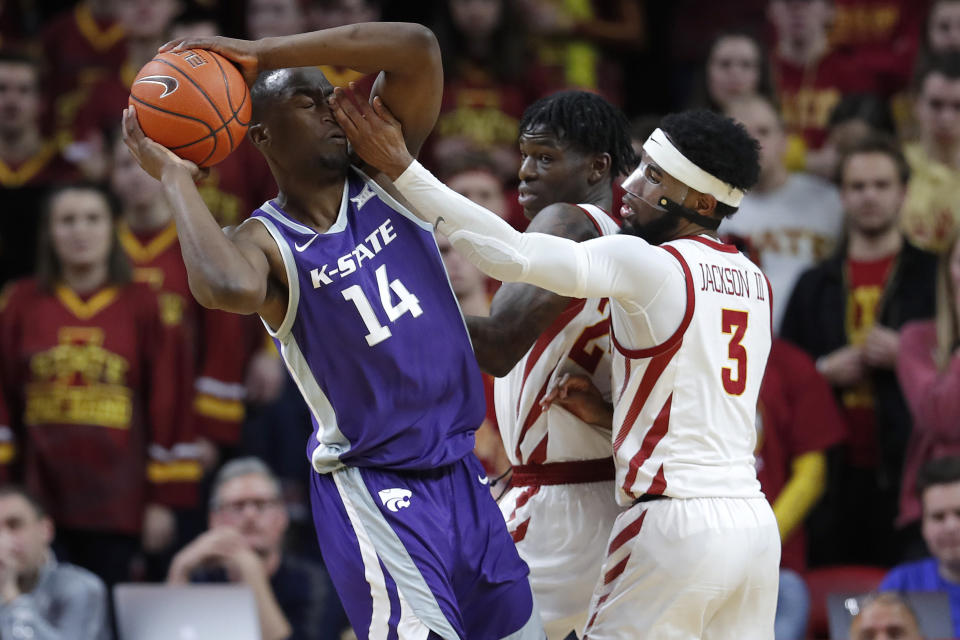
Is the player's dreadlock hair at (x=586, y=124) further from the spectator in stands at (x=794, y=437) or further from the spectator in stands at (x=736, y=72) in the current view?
the spectator in stands at (x=736, y=72)

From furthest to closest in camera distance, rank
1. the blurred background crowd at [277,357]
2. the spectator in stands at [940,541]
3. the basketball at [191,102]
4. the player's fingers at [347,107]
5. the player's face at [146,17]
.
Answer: the player's face at [146,17]
the blurred background crowd at [277,357]
the spectator in stands at [940,541]
the player's fingers at [347,107]
the basketball at [191,102]

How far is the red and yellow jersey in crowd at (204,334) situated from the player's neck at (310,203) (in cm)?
392

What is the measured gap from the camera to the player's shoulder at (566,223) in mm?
4559

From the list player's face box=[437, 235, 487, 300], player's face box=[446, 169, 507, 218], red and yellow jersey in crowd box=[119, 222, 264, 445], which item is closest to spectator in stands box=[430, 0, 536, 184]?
player's face box=[446, 169, 507, 218]

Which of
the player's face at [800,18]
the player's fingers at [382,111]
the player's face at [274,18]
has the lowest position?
the player's fingers at [382,111]

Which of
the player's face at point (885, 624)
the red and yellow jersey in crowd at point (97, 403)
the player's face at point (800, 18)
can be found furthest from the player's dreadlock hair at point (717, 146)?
the player's face at point (800, 18)

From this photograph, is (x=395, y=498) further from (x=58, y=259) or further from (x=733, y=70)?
(x=733, y=70)

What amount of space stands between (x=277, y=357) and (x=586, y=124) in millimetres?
4118

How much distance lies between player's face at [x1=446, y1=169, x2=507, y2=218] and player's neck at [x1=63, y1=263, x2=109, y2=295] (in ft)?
6.36

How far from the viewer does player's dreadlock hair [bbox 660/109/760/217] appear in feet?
14.7

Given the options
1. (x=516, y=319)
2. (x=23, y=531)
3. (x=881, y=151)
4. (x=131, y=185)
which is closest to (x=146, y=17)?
(x=131, y=185)

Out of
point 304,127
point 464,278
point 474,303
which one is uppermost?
point 304,127

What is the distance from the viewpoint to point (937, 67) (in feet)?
27.6

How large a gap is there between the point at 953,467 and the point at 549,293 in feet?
10.0
